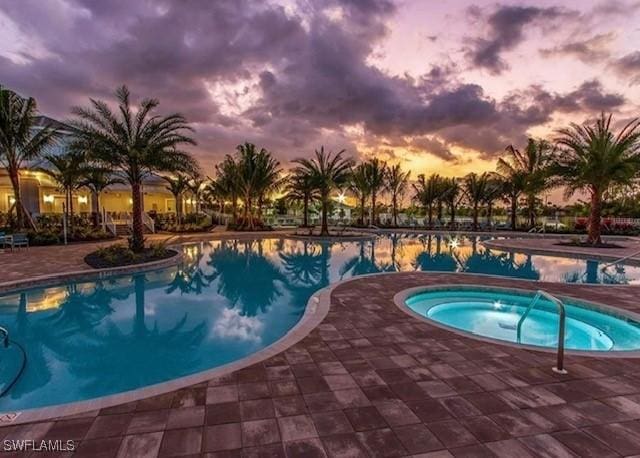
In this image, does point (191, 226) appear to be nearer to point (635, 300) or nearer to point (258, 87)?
point (258, 87)

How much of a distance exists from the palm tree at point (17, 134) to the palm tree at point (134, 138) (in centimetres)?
502

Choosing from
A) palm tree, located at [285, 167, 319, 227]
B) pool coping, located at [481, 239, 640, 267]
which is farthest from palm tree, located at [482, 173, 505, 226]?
palm tree, located at [285, 167, 319, 227]

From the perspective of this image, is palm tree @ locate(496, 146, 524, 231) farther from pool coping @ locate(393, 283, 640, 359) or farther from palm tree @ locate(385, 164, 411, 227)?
pool coping @ locate(393, 283, 640, 359)

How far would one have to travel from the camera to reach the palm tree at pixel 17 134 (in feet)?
50.0

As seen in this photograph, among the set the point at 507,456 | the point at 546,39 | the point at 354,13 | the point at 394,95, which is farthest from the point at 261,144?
the point at 507,456

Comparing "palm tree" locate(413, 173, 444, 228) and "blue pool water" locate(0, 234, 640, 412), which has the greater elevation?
"palm tree" locate(413, 173, 444, 228)

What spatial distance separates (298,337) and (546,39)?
1685 cm

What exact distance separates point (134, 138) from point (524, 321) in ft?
48.1

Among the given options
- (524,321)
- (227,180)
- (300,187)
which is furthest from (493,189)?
(524,321)

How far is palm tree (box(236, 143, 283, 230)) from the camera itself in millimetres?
26500

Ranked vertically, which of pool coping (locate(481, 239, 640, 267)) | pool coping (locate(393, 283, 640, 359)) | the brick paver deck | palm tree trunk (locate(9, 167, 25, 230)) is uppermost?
palm tree trunk (locate(9, 167, 25, 230))

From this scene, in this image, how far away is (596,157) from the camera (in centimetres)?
1656

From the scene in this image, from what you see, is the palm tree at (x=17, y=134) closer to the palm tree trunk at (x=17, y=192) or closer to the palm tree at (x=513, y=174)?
the palm tree trunk at (x=17, y=192)

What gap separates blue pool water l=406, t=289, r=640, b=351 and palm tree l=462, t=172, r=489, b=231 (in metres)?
23.5
